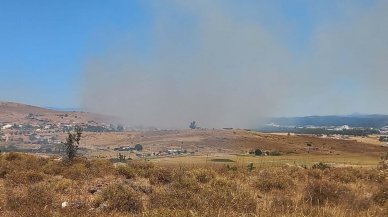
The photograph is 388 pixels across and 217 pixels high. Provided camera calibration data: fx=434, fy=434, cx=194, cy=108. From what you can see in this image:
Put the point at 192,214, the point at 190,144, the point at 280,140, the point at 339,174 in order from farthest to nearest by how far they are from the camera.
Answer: the point at 280,140, the point at 190,144, the point at 339,174, the point at 192,214

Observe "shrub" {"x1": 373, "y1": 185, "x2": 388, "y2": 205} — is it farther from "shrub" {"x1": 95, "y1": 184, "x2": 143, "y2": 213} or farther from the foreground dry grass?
"shrub" {"x1": 95, "y1": 184, "x2": 143, "y2": 213}

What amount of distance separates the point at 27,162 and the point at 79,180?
28.9 feet

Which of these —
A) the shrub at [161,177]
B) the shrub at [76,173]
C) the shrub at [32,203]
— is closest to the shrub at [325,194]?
the shrub at [161,177]

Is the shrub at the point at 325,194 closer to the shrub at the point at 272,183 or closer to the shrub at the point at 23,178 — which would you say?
the shrub at the point at 272,183

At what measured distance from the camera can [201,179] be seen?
66.5 feet

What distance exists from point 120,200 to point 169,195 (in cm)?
150

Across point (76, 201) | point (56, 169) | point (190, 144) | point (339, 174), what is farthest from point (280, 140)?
point (76, 201)

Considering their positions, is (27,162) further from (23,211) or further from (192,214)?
(192,214)

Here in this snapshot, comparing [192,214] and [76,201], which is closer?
[192,214]

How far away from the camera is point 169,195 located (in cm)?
1334

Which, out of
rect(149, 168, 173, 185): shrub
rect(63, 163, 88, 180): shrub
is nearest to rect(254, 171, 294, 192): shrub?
rect(149, 168, 173, 185): shrub

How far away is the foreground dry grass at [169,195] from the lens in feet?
36.2

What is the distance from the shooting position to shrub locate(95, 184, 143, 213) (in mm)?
12867

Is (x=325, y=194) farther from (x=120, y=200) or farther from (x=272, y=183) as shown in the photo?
(x=120, y=200)
